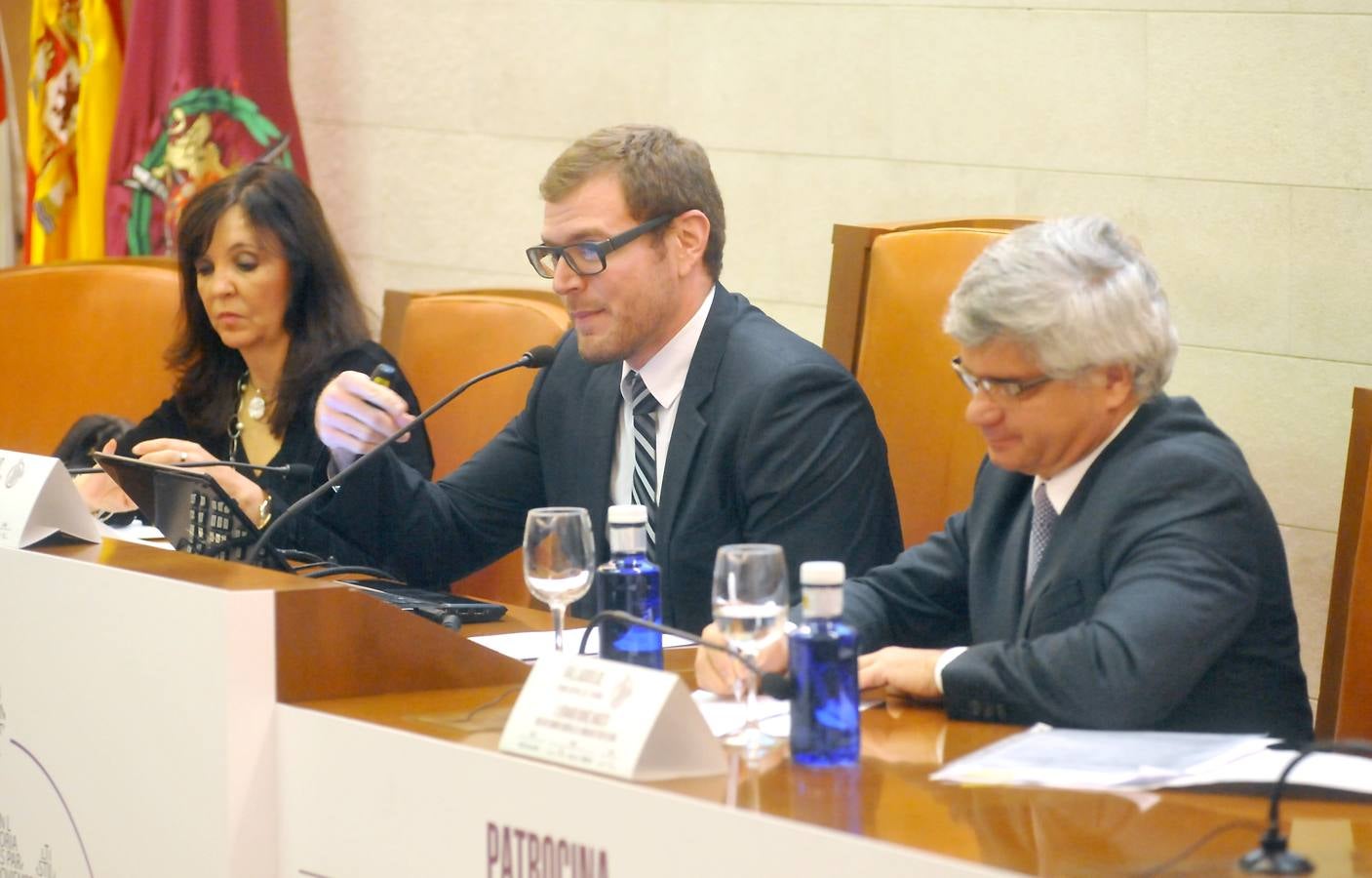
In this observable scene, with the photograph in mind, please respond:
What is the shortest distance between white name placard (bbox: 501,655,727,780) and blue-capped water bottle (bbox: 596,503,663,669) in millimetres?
292

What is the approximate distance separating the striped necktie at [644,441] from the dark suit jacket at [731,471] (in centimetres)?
4

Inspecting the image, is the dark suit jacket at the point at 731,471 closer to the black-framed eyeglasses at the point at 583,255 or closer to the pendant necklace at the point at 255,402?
the black-framed eyeglasses at the point at 583,255

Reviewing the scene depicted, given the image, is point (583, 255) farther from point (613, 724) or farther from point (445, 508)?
point (613, 724)

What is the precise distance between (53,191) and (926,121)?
97.3 inches

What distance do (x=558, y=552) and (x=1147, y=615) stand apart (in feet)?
1.93

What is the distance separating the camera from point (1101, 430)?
6.31ft

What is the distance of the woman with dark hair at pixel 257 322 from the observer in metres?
3.35

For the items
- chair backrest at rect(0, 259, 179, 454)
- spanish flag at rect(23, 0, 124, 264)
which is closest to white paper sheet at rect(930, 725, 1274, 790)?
chair backrest at rect(0, 259, 179, 454)

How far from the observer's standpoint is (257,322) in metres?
3.38

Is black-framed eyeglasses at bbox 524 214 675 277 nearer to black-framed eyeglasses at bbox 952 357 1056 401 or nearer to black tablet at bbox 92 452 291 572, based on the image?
black tablet at bbox 92 452 291 572

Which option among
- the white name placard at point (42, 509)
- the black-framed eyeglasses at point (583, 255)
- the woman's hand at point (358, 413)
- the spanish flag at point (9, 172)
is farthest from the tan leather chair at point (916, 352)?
the spanish flag at point (9, 172)

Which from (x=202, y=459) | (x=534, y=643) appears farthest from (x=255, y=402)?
(x=534, y=643)

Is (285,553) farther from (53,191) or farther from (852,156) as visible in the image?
(53,191)

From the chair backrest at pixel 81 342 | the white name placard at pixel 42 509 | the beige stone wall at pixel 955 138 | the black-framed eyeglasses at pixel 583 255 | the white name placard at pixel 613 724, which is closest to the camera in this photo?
the white name placard at pixel 613 724
